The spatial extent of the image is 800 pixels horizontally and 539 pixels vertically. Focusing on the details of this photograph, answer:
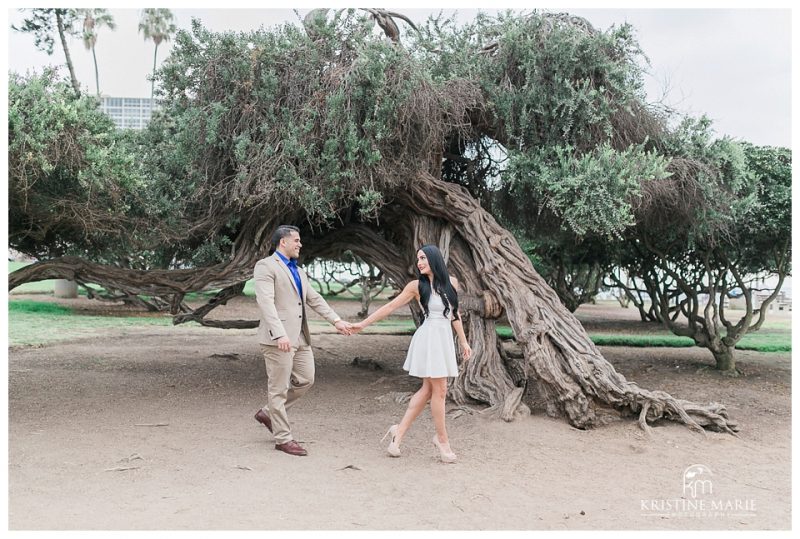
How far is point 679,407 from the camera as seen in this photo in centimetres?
746

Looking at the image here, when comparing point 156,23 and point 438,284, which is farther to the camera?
point 156,23

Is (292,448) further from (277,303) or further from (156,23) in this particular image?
(156,23)

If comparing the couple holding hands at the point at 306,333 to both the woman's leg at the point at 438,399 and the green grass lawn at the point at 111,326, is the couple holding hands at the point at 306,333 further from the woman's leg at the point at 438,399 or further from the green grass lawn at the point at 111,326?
the green grass lawn at the point at 111,326

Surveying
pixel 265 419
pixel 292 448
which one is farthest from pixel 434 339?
pixel 265 419

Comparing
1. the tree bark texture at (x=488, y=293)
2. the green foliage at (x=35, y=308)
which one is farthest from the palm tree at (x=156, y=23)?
the tree bark texture at (x=488, y=293)

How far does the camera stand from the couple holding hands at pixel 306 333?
5953mm

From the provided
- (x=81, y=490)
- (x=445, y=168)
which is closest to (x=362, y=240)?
(x=445, y=168)

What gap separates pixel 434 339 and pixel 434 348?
0.26 feet

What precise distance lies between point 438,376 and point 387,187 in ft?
10.8

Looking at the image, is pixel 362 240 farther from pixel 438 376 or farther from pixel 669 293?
pixel 669 293

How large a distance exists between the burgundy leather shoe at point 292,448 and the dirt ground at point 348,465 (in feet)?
0.21

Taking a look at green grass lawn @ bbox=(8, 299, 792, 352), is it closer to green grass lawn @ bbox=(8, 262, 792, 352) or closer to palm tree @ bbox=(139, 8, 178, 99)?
green grass lawn @ bbox=(8, 262, 792, 352)

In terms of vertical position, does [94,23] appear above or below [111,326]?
above

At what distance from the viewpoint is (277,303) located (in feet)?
20.3
